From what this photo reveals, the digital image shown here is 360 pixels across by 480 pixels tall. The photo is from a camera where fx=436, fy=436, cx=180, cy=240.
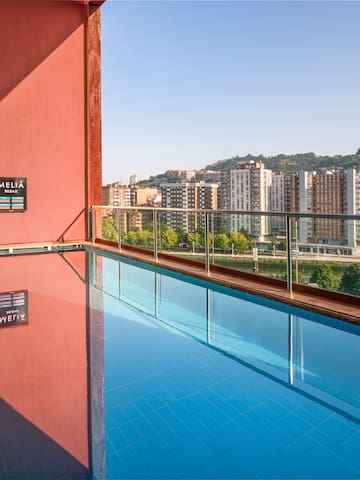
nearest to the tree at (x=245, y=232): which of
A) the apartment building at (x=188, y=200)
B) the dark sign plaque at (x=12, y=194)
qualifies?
the apartment building at (x=188, y=200)

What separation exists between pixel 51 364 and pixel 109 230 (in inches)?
194

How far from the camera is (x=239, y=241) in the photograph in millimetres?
4793

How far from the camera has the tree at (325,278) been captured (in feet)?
12.0

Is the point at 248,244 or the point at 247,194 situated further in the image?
the point at 247,194

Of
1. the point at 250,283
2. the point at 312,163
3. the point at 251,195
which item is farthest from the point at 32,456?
the point at 312,163

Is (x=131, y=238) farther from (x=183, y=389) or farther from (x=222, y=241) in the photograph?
(x=183, y=389)

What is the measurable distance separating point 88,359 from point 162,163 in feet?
36.2

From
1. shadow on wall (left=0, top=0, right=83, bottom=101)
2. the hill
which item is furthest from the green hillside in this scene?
shadow on wall (left=0, top=0, right=83, bottom=101)

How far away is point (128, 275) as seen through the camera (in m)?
5.41

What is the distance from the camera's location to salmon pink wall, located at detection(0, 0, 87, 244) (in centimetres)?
711

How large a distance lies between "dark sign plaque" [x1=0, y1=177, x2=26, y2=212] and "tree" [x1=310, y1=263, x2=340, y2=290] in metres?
5.25

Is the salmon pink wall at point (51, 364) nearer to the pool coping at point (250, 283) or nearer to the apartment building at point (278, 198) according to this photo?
the pool coping at point (250, 283)

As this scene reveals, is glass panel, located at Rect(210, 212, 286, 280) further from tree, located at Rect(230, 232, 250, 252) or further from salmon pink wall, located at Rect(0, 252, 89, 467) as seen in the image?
salmon pink wall, located at Rect(0, 252, 89, 467)

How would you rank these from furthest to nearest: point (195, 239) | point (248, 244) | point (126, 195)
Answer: point (126, 195)
point (195, 239)
point (248, 244)
